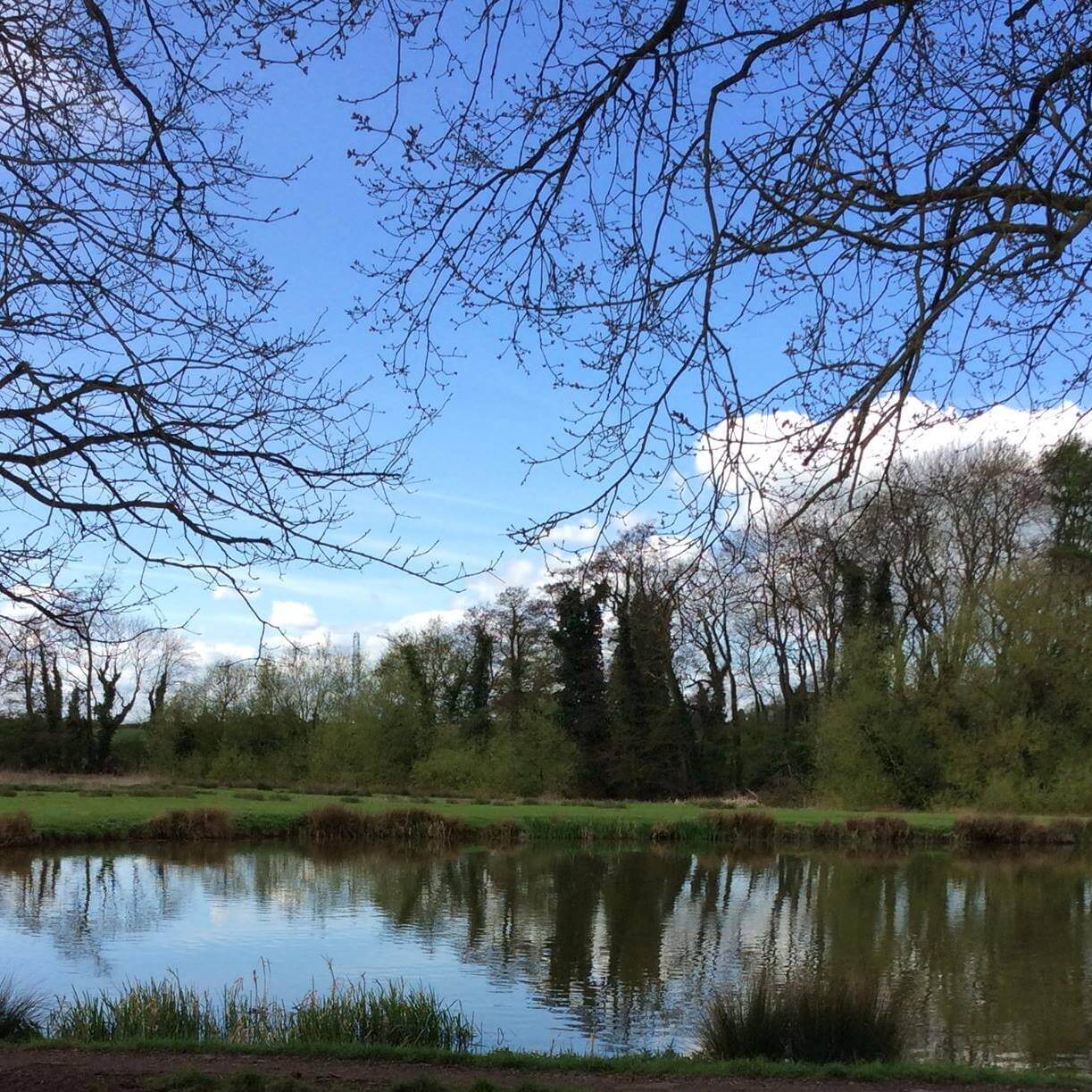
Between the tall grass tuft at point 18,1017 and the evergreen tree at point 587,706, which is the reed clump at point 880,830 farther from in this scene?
the tall grass tuft at point 18,1017

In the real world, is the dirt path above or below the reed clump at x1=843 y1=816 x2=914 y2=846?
above

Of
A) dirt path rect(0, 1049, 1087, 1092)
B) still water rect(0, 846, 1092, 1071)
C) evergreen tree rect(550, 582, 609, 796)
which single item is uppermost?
evergreen tree rect(550, 582, 609, 796)

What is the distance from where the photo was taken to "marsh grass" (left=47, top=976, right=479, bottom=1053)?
28.2ft

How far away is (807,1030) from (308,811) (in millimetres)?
18073

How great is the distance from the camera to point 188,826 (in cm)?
2316

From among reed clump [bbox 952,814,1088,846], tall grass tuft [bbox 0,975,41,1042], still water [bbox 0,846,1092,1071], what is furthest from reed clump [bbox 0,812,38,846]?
reed clump [bbox 952,814,1088,846]

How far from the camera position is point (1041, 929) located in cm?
1576

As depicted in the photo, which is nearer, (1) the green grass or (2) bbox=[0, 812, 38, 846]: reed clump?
(1) the green grass

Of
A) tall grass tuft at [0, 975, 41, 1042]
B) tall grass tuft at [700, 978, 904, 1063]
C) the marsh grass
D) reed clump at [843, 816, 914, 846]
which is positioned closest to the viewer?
tall grass tuft at [0, 975, 41, 1042]

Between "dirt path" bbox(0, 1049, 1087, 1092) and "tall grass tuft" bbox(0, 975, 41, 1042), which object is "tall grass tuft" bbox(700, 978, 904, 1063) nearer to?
"dirt path" bbox(0, 1049, 1087, 1092)

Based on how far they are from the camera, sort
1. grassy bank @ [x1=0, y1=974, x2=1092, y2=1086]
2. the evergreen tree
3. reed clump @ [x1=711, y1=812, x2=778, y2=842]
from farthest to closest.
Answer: the evergreen tree
reed clump @ [x1=711, y1=812, x2=778, y2=842]
grassy bank @ [x1=0, y1=974, x2=1092, y2=1086]

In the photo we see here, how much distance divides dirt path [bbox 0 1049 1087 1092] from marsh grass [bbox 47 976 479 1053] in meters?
0.75

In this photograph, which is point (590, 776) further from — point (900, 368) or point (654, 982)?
point (900, 368)

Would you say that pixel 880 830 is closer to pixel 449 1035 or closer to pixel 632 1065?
pixel 449 1035
